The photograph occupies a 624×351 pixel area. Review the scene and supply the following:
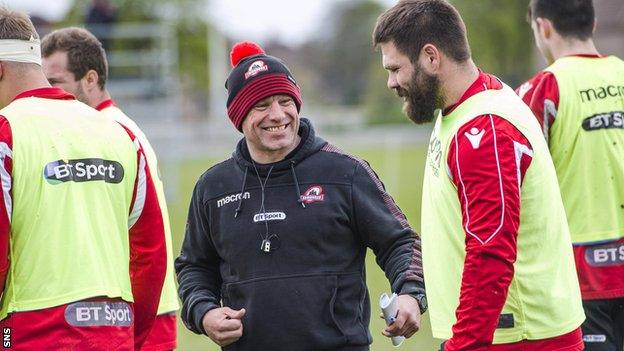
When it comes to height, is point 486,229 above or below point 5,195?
below

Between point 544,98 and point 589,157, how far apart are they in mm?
381

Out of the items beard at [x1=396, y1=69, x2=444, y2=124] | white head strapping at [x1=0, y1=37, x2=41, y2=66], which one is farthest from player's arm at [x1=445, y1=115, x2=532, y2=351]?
white head strapping at [x1=0, y1=37, x2=41, y2=66]

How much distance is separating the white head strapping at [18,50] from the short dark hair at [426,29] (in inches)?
56.3

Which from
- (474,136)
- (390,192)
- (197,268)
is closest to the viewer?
(474,136)

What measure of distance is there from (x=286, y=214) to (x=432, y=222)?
710 mm

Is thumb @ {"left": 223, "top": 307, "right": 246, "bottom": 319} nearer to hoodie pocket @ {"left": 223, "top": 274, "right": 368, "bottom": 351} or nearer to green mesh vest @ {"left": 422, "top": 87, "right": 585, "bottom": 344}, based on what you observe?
hoodie pocket @ {"left": 223, "top": 274, "right": 368, "bottom": 351}

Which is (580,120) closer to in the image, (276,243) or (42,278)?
(276,243)

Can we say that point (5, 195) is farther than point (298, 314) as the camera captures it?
No

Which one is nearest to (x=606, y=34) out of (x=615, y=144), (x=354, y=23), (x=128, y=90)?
(x=128, y=90)

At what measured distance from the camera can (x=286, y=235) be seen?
15.9ft

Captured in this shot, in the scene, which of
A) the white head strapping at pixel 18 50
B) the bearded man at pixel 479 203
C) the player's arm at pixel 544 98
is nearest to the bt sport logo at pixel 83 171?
the white head strapping at pixel 18 50

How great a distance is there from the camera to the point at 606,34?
41.7 meters

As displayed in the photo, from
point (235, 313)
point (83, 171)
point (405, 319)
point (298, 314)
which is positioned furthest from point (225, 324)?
point (83, 171)

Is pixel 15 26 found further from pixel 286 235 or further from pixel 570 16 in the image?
pixel 570 16
